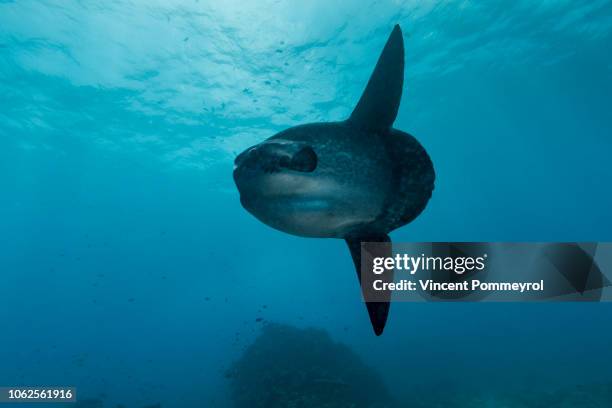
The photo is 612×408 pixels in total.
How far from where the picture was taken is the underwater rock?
41.2 feet

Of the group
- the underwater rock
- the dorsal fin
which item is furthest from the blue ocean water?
the dorsal fin

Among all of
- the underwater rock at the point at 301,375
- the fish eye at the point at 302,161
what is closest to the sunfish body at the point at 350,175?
the fish eye at the point at 302,161

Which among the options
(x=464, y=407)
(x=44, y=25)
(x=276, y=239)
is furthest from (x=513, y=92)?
(x=276, y=239)

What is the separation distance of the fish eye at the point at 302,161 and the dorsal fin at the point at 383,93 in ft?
2.95

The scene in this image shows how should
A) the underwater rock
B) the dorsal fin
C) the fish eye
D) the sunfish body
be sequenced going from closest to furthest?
1. the fish eye
2. the sunfish body
3. the dorsal fin
4. the underwater rock

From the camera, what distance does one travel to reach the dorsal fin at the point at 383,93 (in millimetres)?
2670

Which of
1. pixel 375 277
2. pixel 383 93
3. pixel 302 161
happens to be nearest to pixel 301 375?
pixel 375 277

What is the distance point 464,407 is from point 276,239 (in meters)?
66.2

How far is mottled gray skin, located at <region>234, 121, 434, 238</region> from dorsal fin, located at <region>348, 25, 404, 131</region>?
0.11 m

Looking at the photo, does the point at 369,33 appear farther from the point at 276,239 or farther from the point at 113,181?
the point at 276,239

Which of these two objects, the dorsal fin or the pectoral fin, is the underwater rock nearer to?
the pectoral fin

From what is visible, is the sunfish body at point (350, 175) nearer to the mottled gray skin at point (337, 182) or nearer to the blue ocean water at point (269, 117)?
the mottled gray skin at point (337, 182)

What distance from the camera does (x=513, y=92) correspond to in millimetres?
30578

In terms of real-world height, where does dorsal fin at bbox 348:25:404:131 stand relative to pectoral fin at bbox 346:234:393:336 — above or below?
above
